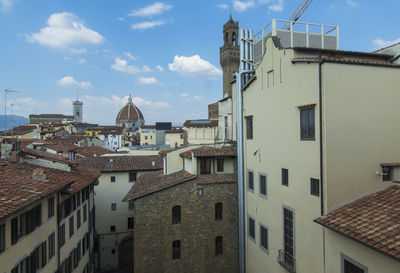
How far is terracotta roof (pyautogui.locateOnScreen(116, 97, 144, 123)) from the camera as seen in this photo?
139 metres

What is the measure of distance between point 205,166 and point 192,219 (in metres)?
3.71

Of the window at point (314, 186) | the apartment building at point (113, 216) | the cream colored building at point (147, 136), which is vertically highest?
the cream colored building at point (147, 136)

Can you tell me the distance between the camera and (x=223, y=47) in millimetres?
85375

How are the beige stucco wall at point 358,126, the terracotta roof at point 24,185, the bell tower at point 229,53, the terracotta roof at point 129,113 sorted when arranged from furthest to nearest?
the terracotta roof at point 129,113
the bell tower at point 229,53
the beige stucco wall at point 358,126
the terracotta roof at point 24,185

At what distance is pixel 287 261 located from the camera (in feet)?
43.0

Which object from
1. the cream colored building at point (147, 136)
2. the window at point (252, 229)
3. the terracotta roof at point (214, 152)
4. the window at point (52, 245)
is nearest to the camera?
the window at point (52, 245)

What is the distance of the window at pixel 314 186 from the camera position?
10930 millimetres

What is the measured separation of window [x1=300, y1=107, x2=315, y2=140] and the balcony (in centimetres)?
589

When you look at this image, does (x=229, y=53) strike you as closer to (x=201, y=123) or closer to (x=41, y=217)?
(x=201, y=123)

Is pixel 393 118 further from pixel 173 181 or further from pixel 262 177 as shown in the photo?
pixel 173 181

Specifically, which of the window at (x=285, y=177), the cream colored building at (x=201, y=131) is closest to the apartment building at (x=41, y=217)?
the window at (x=285, y=177)

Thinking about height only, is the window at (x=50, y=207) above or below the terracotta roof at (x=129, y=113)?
below

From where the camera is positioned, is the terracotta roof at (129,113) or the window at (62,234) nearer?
the window at (62,234)

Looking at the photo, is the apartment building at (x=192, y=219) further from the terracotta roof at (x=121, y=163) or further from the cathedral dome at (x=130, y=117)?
the cathedral dome at (x=130, y=117)
